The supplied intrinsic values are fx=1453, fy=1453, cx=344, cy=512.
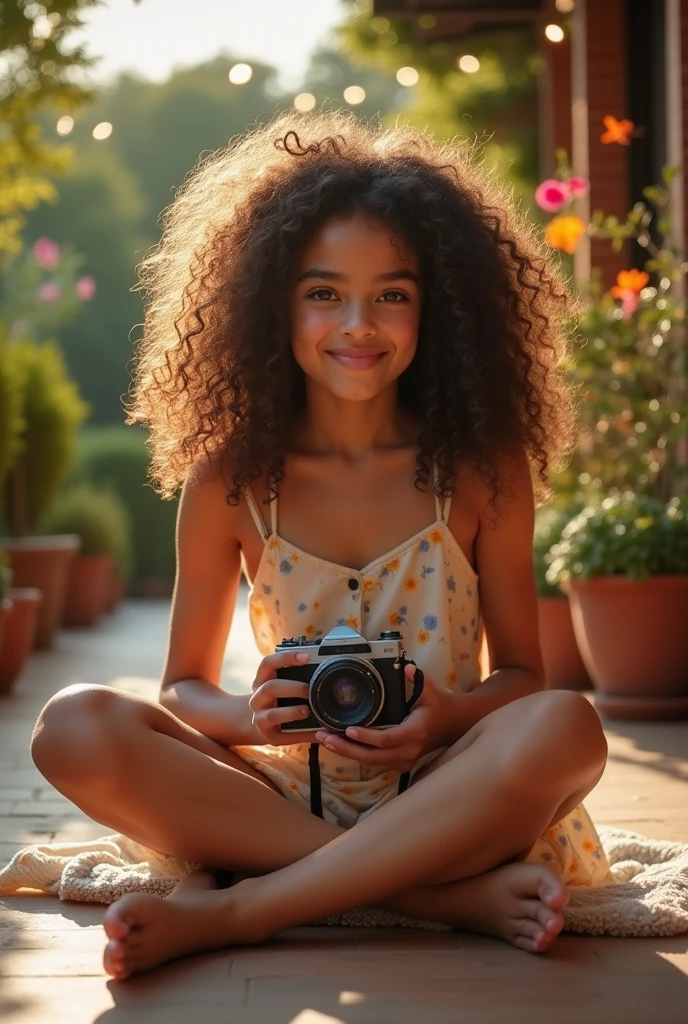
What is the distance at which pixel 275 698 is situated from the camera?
243 cm

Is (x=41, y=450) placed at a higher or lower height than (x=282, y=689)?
higher

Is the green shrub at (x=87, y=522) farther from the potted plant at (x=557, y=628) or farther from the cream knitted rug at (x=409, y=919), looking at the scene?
the cream knitted rug at (x=409, y=919)

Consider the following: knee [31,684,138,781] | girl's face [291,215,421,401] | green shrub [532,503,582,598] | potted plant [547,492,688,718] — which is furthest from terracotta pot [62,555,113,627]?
knee [31,684,138,781]

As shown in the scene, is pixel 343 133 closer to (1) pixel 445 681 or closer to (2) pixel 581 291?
(1) pixel 445 681

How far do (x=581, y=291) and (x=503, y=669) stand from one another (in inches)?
128

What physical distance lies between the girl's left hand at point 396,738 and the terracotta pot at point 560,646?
9.84 feet

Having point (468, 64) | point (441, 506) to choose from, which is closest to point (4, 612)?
point (441, 506)

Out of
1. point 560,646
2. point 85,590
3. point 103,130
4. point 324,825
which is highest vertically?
point 103,130

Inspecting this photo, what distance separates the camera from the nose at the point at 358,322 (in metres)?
2.70

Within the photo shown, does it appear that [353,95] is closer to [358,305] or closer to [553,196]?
[553,196]

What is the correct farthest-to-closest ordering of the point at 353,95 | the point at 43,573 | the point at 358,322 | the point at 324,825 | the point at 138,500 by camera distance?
the point at 138,500 → the point at 43,573 → the point at 353,95 → the point at 358,322 → the point at 324,825

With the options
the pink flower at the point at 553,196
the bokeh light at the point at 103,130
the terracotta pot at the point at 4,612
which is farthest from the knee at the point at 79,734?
the bokeh light at the point at 103,130

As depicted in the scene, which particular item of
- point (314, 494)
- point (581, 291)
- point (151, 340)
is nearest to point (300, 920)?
point (314, 494)

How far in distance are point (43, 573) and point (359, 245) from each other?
5139 millimetres
